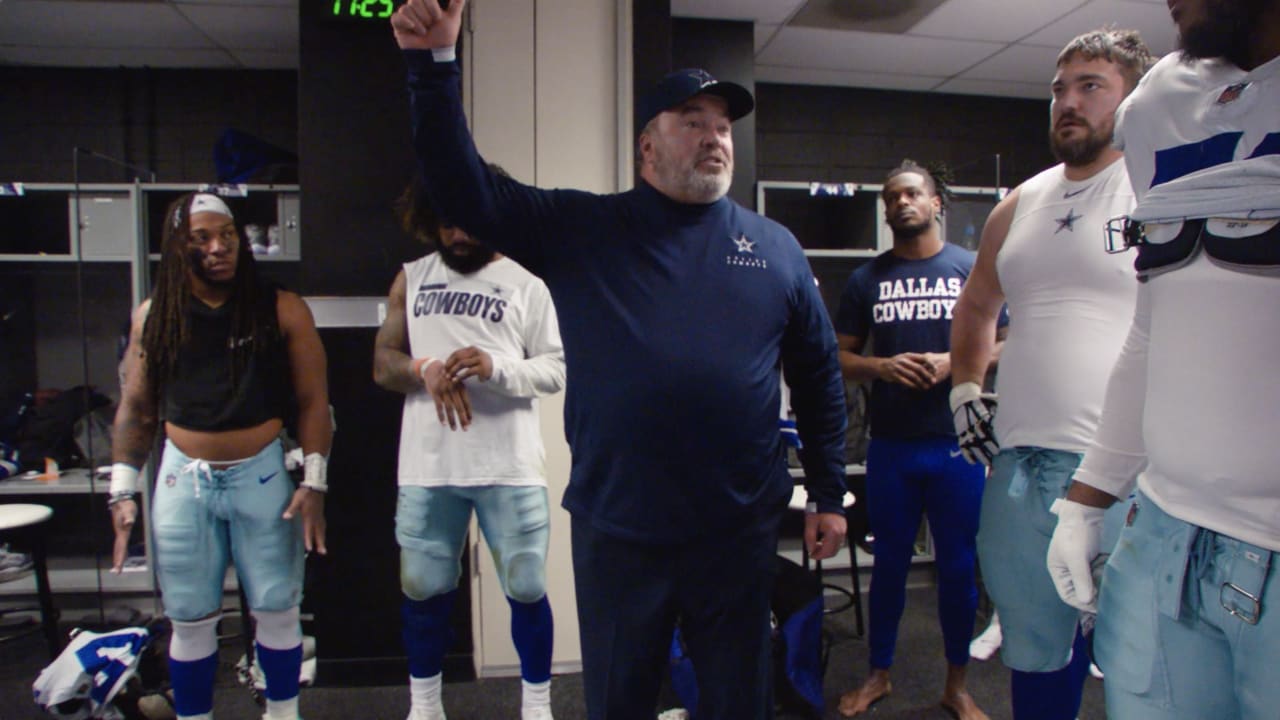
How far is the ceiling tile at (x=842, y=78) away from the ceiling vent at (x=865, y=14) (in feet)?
1.99

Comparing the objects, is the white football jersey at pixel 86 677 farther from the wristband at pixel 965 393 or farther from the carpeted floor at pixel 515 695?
the wristband at pixel 965 393

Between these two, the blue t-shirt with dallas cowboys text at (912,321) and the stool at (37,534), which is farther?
the stool at (37,534)

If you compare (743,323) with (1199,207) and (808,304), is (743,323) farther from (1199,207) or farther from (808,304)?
(1199,207)

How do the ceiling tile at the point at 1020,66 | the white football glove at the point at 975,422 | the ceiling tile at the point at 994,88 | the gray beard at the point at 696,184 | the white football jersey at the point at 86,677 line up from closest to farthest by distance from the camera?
1. the gray beard at the point at 696,184
2. the white football glove at the point at 975,422
3. the white football jersey at the point at 86,677
4. the ceiling tile at the point at 1020,66
5. the ceiling tile at the point at 994,88

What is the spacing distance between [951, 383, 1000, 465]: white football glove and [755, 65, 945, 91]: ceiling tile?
2.95 meters

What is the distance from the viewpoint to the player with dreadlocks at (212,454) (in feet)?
6.44

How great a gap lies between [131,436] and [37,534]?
53.1 inches

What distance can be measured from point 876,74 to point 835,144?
447 mm

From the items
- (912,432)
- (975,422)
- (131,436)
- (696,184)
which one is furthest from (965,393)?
(131,436)

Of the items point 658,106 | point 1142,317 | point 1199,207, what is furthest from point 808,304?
point 1199,207

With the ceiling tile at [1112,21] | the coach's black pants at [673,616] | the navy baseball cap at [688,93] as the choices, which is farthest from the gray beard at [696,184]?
the ceiling tile at [1112,21]

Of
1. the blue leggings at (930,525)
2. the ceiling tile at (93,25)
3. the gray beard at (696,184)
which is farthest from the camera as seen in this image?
the ceiling tile at (93,25)

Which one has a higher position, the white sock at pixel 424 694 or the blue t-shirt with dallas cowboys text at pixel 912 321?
the blue t-shirt with dallas cowboys text at pixel 912 321

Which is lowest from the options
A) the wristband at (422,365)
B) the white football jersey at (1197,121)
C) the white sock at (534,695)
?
the white sock at (534,695)
